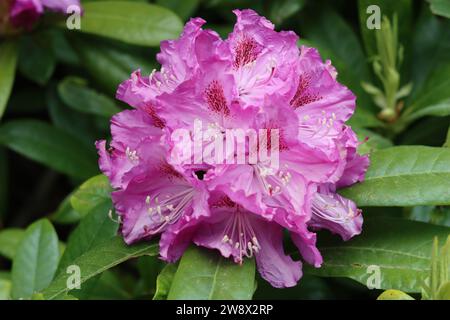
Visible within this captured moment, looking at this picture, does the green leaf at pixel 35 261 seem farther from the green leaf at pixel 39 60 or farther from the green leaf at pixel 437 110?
the green leaf at pixel 437 110

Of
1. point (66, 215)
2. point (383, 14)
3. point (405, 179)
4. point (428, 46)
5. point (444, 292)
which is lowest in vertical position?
point (66, 215)

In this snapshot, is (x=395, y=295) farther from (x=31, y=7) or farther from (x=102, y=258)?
(x=31, y=7)

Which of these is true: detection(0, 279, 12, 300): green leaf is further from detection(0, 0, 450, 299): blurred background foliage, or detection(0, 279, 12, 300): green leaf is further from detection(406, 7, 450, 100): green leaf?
detection(406, 7, 450, 100): green leaf

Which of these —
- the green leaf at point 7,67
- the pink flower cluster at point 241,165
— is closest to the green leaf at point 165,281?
the pink flower cluster at point 241,165

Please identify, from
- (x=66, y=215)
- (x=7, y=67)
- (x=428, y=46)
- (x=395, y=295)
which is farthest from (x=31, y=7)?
(x=395, y=295)

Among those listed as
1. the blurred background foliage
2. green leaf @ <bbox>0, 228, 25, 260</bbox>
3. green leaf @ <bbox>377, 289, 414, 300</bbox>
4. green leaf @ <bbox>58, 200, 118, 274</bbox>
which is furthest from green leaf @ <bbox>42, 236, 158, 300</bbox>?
green leaf @ <bbox>0, 228, 25, 260</bbox>

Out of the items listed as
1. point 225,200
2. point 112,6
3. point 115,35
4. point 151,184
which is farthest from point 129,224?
point 112,6
